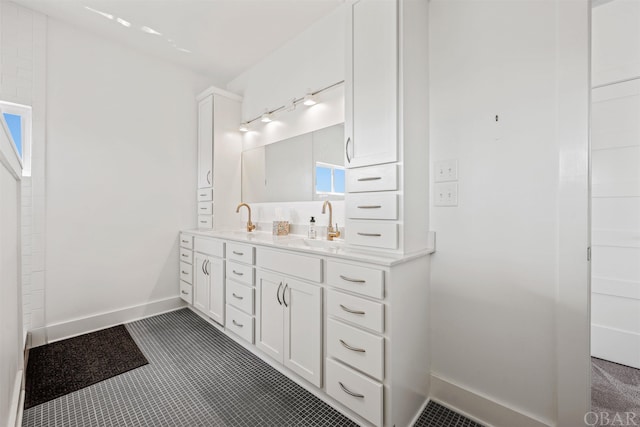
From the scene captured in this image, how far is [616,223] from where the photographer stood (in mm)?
2088

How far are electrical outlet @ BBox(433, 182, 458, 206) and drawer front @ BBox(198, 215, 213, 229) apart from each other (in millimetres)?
2480

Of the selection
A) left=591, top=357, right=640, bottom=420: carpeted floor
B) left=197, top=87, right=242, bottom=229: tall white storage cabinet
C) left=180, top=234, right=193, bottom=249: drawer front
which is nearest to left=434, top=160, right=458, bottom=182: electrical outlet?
left=591, top=357, right=640, bottom=420: carpeted floor

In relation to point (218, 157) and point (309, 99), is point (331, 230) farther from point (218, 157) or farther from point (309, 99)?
point (218, 157)

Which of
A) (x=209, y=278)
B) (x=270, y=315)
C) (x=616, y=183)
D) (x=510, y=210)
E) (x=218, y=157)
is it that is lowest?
(x=270, y=315)

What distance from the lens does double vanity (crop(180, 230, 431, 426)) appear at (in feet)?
4.66

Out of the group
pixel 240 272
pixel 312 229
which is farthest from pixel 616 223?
pixel 240 272

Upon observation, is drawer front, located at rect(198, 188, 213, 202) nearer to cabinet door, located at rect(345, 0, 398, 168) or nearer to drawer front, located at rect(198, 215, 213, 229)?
drawer front, located at rect(198, 215, 213, 229)

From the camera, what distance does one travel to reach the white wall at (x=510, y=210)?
1.36 meters

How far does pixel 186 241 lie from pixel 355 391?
249 centimetres

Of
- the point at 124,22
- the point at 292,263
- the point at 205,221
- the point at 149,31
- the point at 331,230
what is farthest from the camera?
the point at 205,221

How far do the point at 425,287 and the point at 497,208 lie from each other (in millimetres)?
639

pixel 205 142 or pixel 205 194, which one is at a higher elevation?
pixel 205 142

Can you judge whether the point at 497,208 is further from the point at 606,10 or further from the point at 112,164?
the point at 112,164

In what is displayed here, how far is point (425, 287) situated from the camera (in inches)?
70.1
